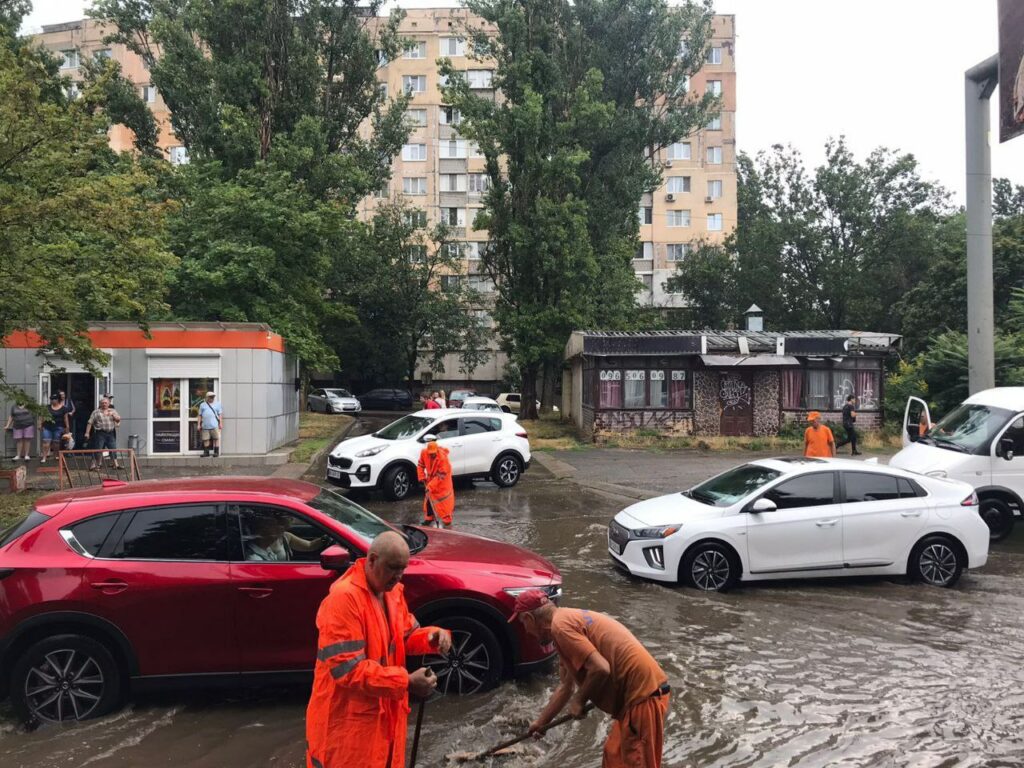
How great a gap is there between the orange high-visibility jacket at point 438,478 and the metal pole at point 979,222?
10.5 m

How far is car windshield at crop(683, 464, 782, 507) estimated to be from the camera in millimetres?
8508

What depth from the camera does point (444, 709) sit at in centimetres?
515

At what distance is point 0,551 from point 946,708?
6251 millimetres

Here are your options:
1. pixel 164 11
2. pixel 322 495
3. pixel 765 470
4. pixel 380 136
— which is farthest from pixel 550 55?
pixel 322 495

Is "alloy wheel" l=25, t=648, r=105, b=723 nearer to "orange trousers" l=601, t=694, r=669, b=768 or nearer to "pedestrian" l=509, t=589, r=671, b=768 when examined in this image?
"pedestrian" l=509, t=589, r=671, b=768

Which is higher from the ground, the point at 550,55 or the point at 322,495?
the point at 550,55

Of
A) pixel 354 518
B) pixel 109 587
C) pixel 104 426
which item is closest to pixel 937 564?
pixel 354 518

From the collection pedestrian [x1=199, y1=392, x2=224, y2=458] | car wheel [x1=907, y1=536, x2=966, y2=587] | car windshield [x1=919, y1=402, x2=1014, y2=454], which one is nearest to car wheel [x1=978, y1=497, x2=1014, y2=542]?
car windshield [x1=919, y1=402, x2=1014, y2=454]

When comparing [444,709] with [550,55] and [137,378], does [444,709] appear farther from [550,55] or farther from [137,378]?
[550,55]

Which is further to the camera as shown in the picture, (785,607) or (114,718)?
(785,607)

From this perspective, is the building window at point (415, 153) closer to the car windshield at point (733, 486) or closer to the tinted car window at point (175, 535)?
the car windshield at point (733, 486)

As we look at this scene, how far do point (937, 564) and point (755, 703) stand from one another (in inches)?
170

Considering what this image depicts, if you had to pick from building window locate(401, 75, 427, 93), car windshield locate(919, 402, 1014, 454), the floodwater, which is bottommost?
the floodwater

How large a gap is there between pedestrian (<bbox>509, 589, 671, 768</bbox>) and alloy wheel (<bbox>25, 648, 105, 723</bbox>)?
312 cm
